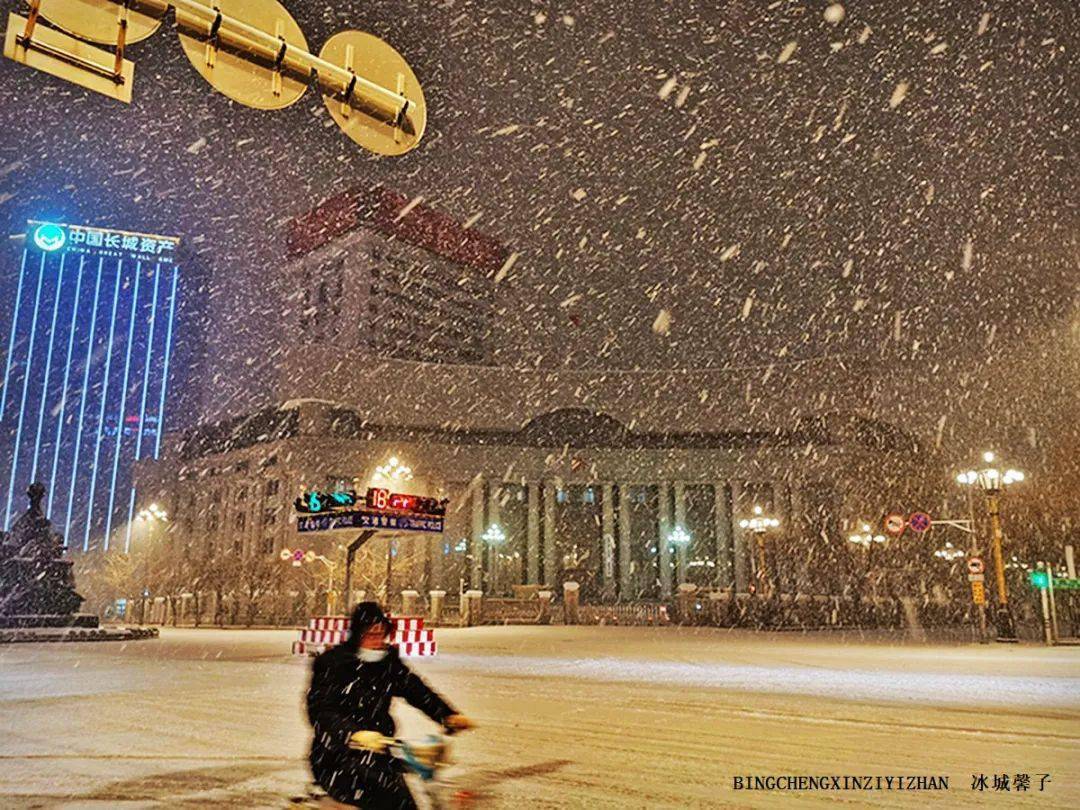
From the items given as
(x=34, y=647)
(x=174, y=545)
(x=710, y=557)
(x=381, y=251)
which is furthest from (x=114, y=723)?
(x=381, y=251)

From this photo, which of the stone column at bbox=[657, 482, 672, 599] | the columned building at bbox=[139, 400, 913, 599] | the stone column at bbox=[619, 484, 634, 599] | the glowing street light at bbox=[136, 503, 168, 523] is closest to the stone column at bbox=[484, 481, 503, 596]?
the columned building at bbox=[139, 400, 913, 599]

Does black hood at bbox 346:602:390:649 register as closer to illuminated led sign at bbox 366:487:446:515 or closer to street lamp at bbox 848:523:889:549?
illuminated led sign at bbox 366:487:446:515

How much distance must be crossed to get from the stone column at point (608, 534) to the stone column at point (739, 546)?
11387mm

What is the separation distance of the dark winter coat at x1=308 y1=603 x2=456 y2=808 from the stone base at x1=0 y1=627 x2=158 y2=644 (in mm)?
24733

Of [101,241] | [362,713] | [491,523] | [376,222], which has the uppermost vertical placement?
[101,241]

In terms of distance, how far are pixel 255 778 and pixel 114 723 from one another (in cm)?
333

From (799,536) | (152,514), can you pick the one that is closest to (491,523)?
(799,536)

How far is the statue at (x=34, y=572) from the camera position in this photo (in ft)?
83.9

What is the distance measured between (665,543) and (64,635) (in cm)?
5477

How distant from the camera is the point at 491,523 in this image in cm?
6950

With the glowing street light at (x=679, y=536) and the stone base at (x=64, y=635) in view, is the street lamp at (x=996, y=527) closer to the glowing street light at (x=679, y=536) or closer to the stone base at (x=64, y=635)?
the stone base at (x=64, y=635)

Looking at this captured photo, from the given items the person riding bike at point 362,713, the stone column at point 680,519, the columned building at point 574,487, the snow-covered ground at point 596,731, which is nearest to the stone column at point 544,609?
the snow-covered ground at point 596,731

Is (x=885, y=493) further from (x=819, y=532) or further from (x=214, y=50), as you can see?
(x=214, y=50)

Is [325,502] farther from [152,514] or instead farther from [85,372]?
[85,372]
